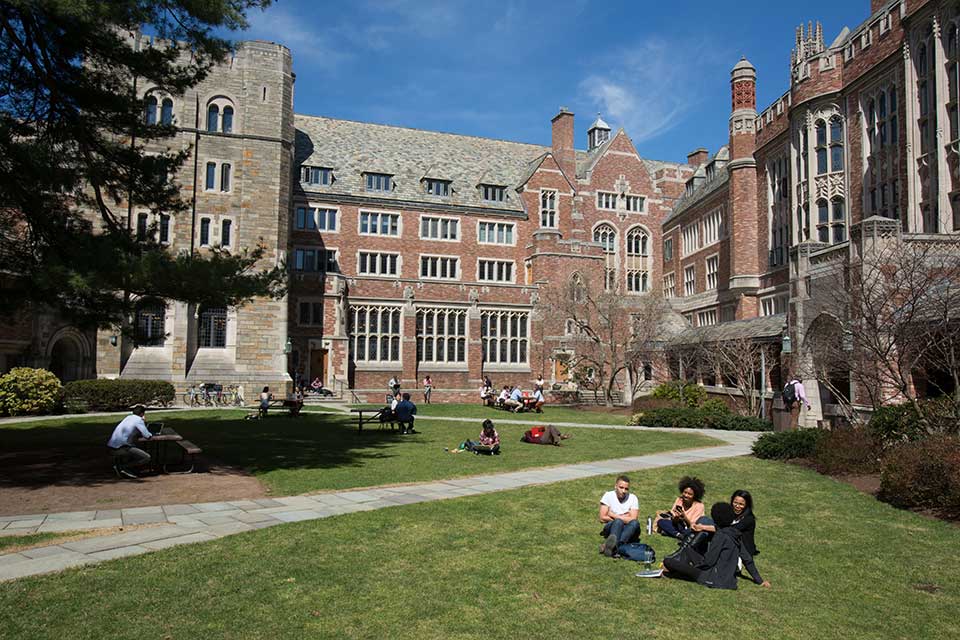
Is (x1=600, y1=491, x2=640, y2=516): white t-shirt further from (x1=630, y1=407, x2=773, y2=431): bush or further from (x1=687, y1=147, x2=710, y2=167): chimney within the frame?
(x1=687, y1=147, x2=710, y2=167): chimney

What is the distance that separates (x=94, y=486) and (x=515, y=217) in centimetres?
3619

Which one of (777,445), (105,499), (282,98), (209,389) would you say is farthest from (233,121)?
(777,445)

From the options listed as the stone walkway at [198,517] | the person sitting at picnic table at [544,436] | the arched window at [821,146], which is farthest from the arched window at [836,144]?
the stone walkway at [198,517]

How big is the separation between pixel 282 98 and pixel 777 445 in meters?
28.1

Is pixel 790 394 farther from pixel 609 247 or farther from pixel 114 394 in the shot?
pixel 609 247

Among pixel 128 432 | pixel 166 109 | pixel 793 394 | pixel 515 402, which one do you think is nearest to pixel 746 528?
pixel 128 432

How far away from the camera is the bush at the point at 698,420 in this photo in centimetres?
2306

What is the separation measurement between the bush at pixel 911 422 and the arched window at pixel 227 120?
30.1 meters

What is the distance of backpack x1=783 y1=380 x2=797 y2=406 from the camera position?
20.5 m

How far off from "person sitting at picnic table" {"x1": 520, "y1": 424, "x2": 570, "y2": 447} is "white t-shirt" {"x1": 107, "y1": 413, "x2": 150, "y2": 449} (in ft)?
32.2

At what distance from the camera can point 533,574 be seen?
709cm

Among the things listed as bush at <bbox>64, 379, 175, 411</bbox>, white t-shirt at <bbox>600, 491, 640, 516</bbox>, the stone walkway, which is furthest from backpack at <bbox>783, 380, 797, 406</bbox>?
bush at <bbox>64, 379, 175, 411</bbox>

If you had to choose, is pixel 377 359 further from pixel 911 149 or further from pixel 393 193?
pixel 911 149

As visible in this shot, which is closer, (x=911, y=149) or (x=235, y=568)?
(x=235, y=568)
